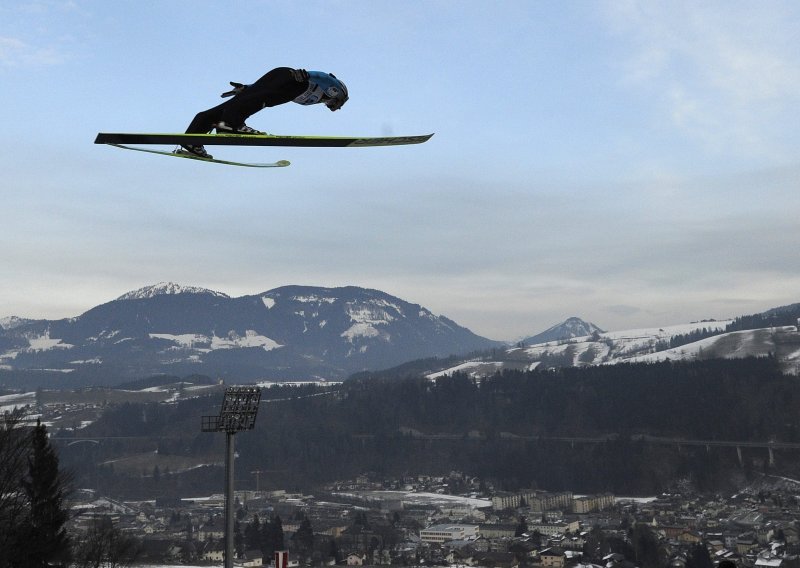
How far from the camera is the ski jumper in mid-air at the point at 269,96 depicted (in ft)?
42.5

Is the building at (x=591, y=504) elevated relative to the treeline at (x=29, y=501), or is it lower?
lower

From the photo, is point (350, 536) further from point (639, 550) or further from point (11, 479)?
point (11, 479)

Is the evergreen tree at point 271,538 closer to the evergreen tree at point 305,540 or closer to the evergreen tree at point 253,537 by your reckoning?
the evergreen tree at point 253,537

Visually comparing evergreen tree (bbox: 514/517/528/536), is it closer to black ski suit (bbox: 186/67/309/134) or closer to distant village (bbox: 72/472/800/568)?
distant village (bbox: 72/472/800/568)

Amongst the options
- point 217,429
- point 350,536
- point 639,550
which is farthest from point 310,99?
point 350,536

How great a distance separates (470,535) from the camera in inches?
4938

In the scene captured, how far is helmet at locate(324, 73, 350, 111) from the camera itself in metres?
13.0

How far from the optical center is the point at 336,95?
13078 millimetres

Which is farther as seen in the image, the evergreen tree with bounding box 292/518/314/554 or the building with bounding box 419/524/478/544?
the building with bounding box 419/524/478/544

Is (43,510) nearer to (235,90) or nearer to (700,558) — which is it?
(235,90)

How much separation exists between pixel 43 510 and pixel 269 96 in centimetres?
2404

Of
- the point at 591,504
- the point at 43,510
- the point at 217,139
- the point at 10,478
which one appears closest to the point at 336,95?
the point at 217,139

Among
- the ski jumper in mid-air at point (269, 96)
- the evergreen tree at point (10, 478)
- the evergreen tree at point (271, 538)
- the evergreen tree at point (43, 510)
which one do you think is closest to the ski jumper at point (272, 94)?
the ski jumper in mid-air at point (269, 96)

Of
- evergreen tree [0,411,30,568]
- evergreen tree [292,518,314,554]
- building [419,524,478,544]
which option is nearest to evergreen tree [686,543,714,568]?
building [419,524,478,544]
